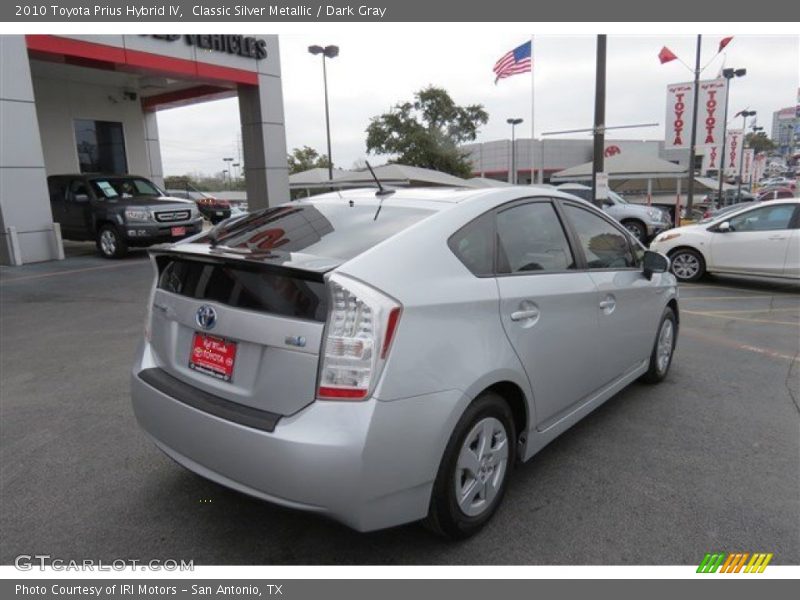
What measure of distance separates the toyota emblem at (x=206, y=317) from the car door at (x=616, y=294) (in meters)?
2.25

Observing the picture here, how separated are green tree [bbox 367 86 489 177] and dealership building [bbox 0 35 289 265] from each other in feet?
90.1

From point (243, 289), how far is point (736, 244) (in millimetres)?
9755

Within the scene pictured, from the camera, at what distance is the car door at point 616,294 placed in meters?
3.73

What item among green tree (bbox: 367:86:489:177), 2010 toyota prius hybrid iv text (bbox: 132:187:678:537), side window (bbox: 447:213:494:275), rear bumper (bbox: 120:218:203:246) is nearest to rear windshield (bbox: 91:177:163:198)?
rear bumper (bbox: 120:218:203:246)

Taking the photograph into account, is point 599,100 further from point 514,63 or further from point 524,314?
point 524,314

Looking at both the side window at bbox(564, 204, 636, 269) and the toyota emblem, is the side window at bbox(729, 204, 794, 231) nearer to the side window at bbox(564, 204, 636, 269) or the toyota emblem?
the side window at bbox(564, 204, 636, 269)

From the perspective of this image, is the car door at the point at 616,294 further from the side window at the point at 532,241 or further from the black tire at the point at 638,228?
the black tire at the point at 638,228

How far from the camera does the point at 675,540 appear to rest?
279cm

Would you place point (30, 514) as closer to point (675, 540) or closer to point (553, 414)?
point (553, 414)

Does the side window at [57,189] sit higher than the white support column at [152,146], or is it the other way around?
the white support column at [152,146]

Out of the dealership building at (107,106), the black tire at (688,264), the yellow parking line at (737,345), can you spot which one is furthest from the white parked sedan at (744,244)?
the dealership building at (107,106)

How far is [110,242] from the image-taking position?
42.8 feet

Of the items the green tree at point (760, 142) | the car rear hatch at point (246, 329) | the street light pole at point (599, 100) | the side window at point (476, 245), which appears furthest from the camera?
the green tree at point (760, 142)

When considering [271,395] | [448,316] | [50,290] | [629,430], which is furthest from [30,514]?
[50,290]
